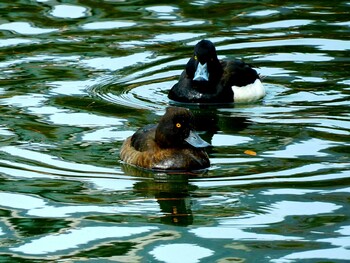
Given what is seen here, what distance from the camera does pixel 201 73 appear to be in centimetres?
1407

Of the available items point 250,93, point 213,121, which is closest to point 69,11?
point 250,93

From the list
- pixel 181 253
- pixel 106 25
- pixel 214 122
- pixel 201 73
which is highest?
pixel 106 25

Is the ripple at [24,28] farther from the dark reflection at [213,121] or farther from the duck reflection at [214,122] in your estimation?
the duck reflection at [214,122]

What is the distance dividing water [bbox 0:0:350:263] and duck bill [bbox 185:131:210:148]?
236mm

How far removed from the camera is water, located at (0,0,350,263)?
8.69 meters

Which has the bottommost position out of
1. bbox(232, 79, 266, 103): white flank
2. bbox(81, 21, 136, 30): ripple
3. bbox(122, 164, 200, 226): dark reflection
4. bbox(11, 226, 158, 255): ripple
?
bbox(11, 226, 158, 255): ripple

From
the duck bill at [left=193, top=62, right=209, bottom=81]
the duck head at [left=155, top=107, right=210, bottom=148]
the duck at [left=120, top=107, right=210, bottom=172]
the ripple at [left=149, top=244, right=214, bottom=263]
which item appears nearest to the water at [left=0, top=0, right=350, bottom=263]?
the ripple at [left=149, top=244, right=214, bottom=263]

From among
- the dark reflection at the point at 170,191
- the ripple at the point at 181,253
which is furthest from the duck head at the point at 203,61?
the ripple at the point at 181,253

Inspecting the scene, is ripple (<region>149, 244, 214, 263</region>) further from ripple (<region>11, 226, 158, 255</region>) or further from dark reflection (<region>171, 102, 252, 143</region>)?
dark reflection (<region>171, 102, 252, 143</region>)

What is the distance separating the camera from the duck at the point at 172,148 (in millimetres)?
10706

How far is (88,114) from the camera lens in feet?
41.9

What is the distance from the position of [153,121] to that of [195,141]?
1961 mm

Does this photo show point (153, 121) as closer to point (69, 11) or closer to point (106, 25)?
point (106, 25)

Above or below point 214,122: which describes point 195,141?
above
